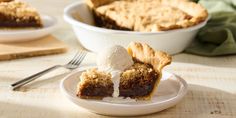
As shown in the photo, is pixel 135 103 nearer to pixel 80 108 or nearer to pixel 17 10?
pixel 80 108

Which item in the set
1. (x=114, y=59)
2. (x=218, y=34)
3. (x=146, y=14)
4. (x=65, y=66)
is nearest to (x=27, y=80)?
(x=65, y=66)

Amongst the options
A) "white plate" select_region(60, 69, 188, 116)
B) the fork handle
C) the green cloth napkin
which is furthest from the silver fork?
the green cloth napkin

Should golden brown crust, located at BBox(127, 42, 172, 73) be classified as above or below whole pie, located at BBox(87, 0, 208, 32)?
above

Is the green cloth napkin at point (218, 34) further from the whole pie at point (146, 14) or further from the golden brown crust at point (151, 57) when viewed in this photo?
the golden brown crust at point (151, 57)

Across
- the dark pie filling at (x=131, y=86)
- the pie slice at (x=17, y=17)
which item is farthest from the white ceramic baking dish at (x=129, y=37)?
the dark pie filling at (x=131, y=86)

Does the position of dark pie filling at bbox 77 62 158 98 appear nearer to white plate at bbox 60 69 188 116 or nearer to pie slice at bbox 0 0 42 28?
white plate at bbox 60 69 188 116
